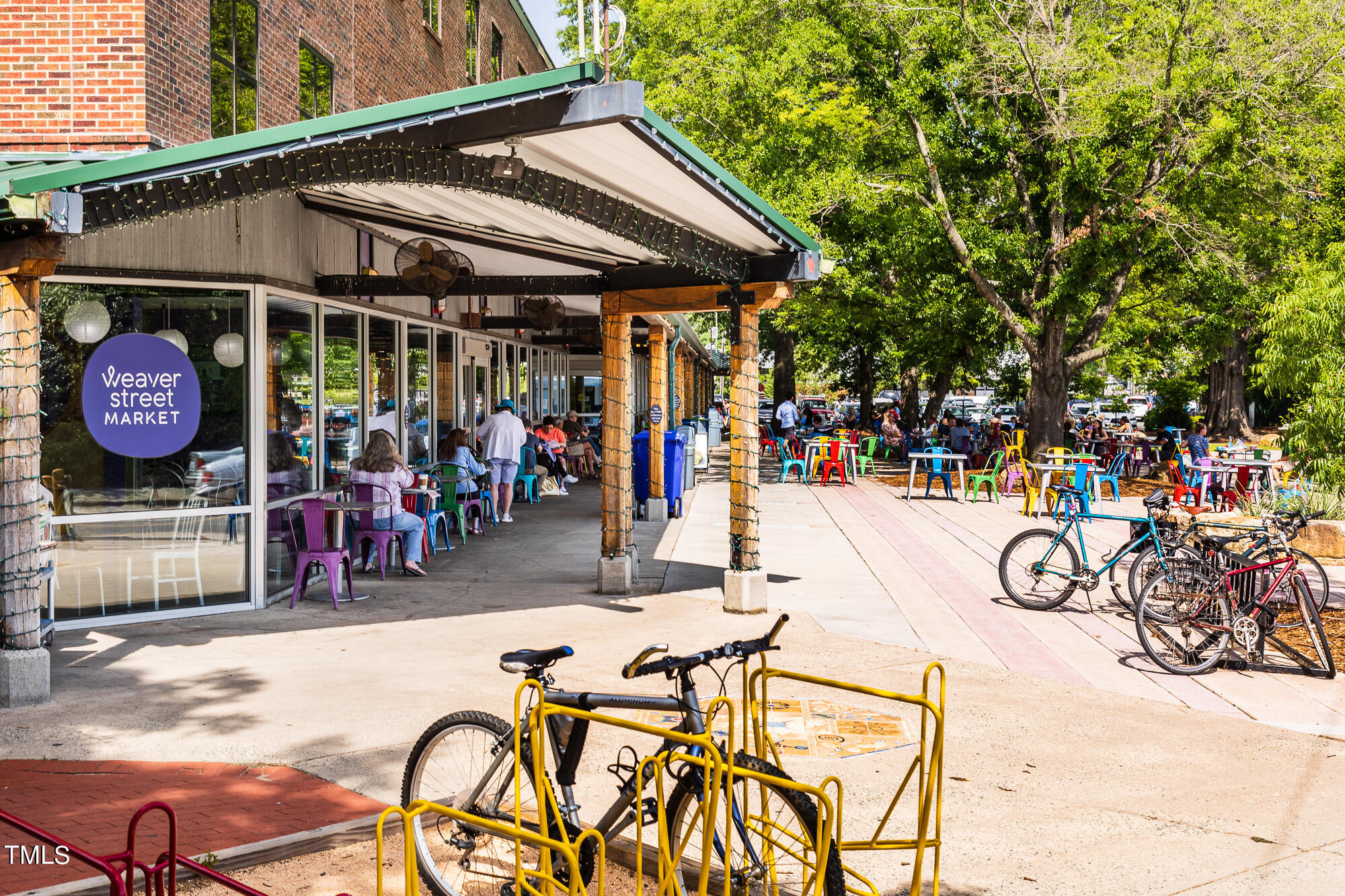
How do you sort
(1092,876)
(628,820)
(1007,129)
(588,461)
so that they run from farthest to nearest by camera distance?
(588,461) → (1007,129) → (1092,876) → (628,820)

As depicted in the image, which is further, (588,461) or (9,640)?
(588,461)

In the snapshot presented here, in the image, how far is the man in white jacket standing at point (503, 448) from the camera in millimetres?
15148

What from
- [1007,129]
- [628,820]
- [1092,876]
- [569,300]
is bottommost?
[1092,876]

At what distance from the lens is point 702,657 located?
11.2 ft

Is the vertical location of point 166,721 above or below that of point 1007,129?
below

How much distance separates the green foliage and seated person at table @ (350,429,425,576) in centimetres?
939

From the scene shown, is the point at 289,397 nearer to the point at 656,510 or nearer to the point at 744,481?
the point at 744,481

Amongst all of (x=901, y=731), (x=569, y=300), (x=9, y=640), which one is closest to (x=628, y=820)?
(x=901, y=731)

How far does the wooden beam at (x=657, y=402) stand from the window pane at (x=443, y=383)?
9.28 feet

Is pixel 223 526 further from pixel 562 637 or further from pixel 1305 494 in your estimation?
pixel 1305 494

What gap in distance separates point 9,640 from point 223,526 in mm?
2870

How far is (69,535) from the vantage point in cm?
830

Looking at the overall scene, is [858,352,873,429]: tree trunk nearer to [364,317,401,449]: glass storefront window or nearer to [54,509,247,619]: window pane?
[364,317,401,449]: glass storefront window

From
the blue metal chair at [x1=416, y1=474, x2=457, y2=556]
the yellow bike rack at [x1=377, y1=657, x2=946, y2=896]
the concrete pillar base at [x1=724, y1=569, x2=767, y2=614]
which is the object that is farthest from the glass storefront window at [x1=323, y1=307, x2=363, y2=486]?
the yellow bike rack at [x1=377, y1=657, x2=946, y2=896]
